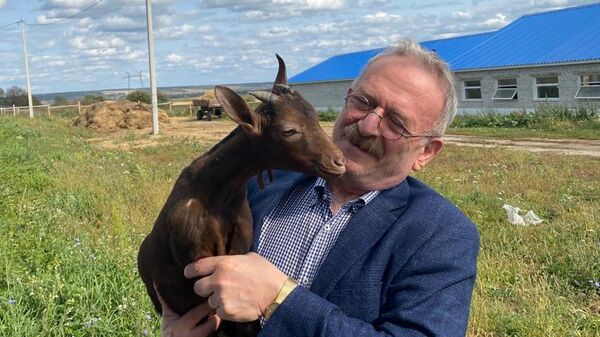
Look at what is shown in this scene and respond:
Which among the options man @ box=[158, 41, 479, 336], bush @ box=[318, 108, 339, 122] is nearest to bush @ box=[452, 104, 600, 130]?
bush @ box=[318, 108, 339, 122]

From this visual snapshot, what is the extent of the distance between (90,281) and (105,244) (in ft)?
3.26

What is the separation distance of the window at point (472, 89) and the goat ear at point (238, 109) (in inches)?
1194

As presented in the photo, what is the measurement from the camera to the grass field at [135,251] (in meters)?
4.44

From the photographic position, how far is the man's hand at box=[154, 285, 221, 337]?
7.10 ft

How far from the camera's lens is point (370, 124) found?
2400 millimetres

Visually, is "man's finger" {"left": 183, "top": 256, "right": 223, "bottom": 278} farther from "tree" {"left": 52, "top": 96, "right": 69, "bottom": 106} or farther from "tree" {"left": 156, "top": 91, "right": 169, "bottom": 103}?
"tree" {"left": 52, "top": 96, "right": 69, "bottom": 106}

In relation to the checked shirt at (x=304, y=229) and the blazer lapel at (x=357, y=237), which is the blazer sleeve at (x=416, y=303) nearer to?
the blazer lapel at (x=357, y=237)

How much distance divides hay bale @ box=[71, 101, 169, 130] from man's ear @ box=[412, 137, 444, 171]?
103 feet

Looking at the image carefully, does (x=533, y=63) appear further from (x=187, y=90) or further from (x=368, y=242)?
(x=187, y=90)

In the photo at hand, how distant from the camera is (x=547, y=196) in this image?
9.46 metres

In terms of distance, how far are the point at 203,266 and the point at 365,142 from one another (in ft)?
2.61

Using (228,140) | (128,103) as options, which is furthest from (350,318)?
(128,103)

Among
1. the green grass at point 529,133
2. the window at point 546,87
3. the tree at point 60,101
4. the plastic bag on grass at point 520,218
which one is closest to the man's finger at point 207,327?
→ the plastic bag on grass at point 520,218

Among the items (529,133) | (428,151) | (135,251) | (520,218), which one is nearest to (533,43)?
(529,133)
